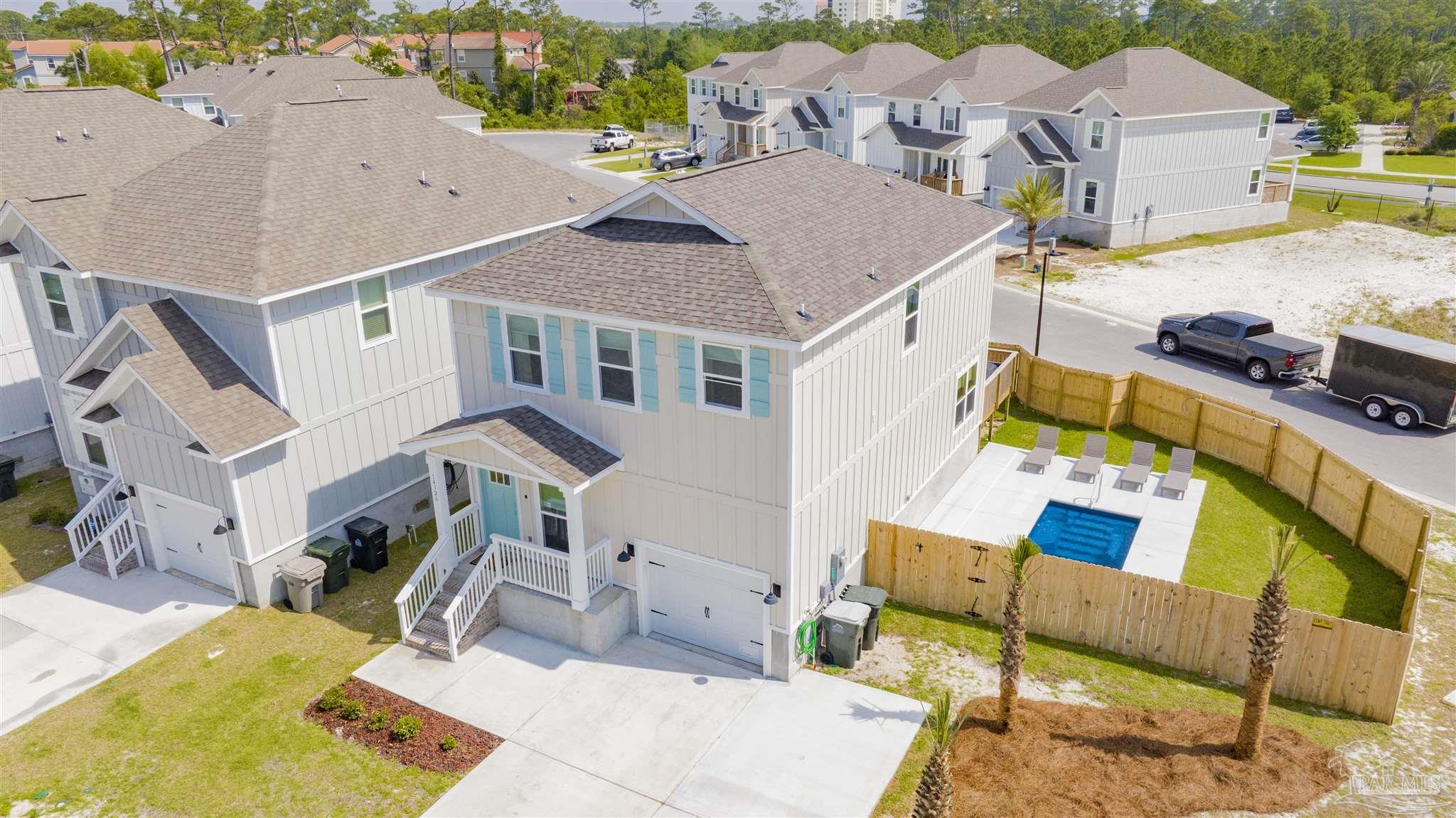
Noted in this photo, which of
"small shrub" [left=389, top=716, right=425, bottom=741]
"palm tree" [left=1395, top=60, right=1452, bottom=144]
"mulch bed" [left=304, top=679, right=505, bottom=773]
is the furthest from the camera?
"palm tree" [left=1395, top=60, right=1452, bottom=144]

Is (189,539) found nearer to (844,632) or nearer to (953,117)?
(844,632)

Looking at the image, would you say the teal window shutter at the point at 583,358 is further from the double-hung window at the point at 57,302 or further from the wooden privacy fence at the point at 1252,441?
the wooden privacy fence at the point at 1252,441

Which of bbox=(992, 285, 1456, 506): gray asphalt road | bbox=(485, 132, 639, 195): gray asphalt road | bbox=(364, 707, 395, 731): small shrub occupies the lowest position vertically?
bbox=(364, 707, 395, 731): small shrub

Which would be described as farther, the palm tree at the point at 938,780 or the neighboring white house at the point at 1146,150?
the neighboring white house at the point at 1146,150

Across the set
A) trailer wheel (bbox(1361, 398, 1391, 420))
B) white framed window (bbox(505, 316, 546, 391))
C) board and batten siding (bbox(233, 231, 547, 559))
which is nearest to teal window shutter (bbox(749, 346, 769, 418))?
white framed window (bbox(505, 316, 546, 391))

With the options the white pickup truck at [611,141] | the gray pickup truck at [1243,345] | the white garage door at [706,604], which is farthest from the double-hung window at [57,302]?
the white pickup truck at [611,141]

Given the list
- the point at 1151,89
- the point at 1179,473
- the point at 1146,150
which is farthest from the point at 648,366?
the point at 1151,89

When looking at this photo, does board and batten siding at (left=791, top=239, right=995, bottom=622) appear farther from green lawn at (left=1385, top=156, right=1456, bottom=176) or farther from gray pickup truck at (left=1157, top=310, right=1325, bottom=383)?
green lawn at (left=1385, top=156, right=1456, bottom=176)
